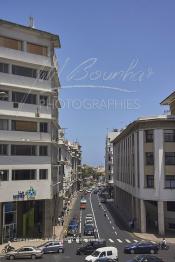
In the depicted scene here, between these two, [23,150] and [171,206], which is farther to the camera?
[171,206]

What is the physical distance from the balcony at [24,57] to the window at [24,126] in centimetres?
931

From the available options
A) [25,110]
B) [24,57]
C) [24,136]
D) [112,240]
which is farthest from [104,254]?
[24,57]

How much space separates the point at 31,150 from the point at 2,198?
8.85 meters

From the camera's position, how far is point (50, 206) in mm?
66125

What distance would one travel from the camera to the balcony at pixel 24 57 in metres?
62.8

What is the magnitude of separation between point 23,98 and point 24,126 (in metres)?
4.30

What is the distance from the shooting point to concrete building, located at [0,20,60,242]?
62438 mm

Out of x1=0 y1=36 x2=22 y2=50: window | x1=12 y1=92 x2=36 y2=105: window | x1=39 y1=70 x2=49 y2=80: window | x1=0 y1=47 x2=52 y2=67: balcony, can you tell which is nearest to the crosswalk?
x1=12 y1=92 x2=36 y2=105: window

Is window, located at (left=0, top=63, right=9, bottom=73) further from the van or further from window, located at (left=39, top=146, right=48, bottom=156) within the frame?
the van

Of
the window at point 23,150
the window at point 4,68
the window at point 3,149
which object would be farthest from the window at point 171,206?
the window at point 4,68

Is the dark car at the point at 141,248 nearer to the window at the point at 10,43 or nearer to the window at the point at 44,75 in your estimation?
the window at the point at 44,75

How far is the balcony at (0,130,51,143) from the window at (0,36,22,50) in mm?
12927

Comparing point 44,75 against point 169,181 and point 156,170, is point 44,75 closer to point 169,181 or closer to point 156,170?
point 156,170

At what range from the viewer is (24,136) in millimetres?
64250
